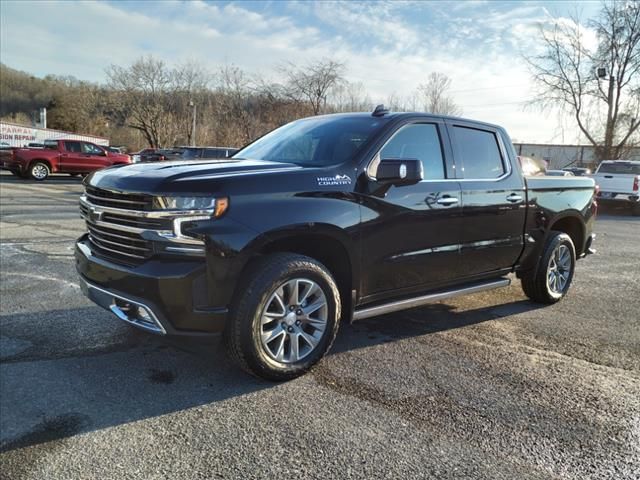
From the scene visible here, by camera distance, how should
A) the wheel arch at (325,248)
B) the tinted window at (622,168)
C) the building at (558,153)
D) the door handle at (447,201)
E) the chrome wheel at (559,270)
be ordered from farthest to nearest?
1. the building at (558,153)
2. the tinted window at (622,168)
3. the chrome wheel at (559,270)
4. the door handle at (447,201)
5. the wheel arch at (325,248)

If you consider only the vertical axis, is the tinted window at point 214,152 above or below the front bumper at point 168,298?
above

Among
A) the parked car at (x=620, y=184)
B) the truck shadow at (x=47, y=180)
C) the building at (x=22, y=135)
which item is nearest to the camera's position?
the parked car at (x=620, y=184)

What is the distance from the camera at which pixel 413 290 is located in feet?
13.8

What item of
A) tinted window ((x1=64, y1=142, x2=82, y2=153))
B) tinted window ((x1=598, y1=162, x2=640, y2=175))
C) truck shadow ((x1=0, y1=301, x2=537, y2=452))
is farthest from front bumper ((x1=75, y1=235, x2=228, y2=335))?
tinted window ((x1=64, y1=142, x2=82, y2=153))

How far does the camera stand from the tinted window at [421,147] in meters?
4.05

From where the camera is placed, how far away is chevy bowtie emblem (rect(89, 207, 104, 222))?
3434 millimetres

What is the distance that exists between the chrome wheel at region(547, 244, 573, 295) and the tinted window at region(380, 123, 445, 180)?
2025 millimetres

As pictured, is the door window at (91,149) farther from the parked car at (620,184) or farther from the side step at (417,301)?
the side step at (417,301)

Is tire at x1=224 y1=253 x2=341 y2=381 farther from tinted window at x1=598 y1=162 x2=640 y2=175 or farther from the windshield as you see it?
tinted window at x1=598 y1=162 x2=640 y2=175

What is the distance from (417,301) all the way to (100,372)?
8.00 ft

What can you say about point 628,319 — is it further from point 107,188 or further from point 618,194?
point 618,194

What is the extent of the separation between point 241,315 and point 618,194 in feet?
59.0

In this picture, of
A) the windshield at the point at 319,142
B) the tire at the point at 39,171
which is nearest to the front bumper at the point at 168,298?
the windshield at the point at 319,142

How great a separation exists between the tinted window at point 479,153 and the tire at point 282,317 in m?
1.89
